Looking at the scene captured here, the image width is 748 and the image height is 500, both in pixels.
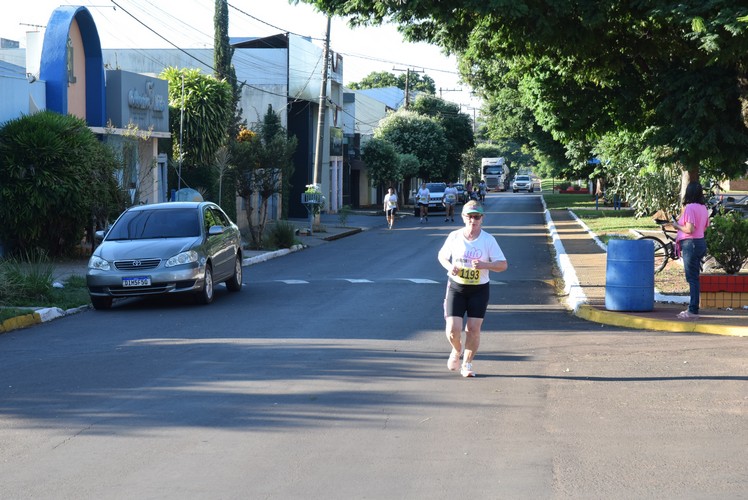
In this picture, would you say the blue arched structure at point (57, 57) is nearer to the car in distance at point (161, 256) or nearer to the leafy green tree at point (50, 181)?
the leafy green tree at point (50, 181)

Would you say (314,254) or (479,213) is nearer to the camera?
(479,213)

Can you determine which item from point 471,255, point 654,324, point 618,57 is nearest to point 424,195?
point 618,57

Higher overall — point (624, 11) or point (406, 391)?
point (624, 11)

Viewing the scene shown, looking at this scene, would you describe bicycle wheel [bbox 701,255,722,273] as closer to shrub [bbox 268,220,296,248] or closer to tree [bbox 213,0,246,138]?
shrub [bbox 268,220,296,248]

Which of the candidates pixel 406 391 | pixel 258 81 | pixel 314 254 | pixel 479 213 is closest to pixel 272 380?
pixel 406 391

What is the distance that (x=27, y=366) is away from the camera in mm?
10148

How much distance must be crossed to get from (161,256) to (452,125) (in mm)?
68330

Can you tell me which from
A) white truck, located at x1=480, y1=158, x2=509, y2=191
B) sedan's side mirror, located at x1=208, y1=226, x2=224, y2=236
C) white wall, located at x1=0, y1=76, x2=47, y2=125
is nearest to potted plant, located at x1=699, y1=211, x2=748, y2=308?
sedan's side mirror, located at x1=208, y1=226, x2=224, y2=236

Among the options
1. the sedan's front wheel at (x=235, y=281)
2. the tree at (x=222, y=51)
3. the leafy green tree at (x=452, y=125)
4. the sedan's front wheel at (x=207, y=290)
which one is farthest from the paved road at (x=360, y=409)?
the leafy green tree at (x=452, y=125)

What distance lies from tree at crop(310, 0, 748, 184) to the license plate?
474 centimetres

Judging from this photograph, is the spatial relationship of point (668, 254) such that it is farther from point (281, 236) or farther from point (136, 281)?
point (281, 236)

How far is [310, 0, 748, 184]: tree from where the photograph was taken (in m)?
13.0

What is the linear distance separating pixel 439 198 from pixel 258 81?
1317 centimetres

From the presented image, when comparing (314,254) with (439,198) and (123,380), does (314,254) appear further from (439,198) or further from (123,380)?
(439,198)
